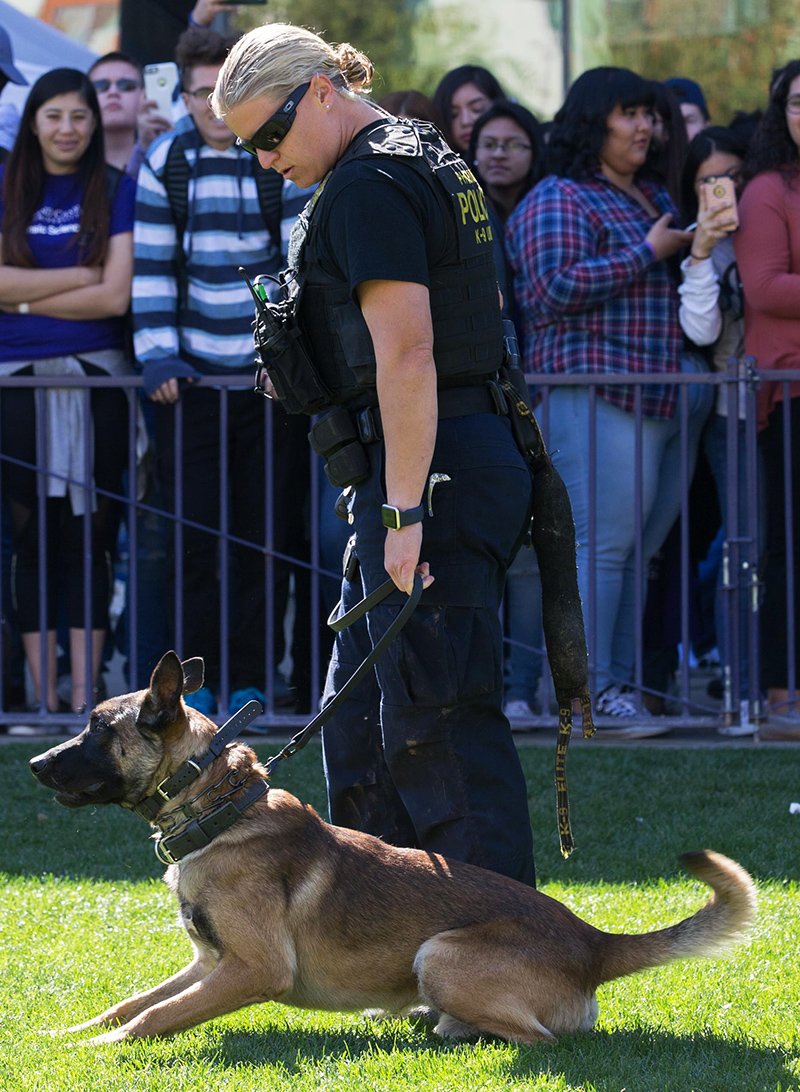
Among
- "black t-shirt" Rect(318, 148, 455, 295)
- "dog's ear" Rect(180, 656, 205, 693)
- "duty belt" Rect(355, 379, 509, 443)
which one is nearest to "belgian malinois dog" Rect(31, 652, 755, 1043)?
"dog's ear" Rect(180, 656, 205, 693)

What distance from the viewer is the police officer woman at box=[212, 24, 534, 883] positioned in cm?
356

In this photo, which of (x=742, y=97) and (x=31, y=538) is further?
(x=742, y=97)

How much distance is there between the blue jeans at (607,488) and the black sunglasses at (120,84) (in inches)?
110

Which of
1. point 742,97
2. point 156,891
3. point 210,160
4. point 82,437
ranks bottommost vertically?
point 156,891

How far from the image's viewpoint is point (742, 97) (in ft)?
35.5

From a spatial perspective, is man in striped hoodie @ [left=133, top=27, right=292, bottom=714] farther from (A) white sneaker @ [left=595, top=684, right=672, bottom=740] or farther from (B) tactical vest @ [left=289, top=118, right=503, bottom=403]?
(B) tactical vest @ [left=289, top=118, right=503, bottom=403]

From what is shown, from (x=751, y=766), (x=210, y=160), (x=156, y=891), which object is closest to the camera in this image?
(x=156, y=891)

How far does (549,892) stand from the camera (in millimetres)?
4898

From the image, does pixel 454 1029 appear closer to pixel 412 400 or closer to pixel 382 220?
pixel 412 400

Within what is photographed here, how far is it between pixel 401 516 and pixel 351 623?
0.39 m

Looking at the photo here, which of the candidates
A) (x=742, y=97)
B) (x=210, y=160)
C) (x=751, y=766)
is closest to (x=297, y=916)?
(x=751, y=766)

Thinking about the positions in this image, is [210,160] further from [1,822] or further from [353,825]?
[353,825]

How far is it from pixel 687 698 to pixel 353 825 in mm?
3110

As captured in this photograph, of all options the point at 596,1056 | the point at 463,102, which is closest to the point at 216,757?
the point at 596,1056
